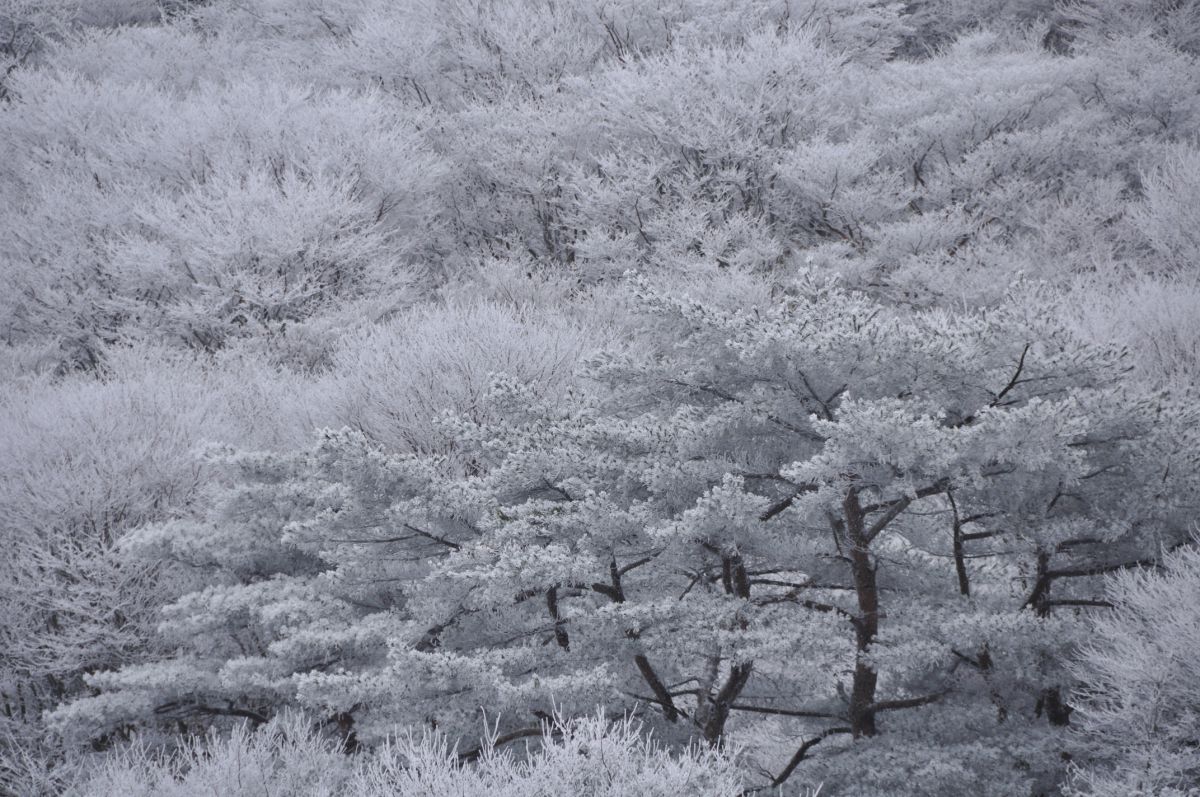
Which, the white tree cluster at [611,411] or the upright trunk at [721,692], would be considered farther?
the upright trunk at [721,692]

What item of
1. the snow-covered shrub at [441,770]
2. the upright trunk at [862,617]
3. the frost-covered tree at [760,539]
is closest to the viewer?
the snow-covered shrub at [441,770]

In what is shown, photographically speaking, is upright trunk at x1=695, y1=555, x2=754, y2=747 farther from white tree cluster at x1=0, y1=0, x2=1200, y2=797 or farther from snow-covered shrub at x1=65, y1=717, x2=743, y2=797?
snow-covered shrub at x1=65, y1=717, x2=743, y2=797

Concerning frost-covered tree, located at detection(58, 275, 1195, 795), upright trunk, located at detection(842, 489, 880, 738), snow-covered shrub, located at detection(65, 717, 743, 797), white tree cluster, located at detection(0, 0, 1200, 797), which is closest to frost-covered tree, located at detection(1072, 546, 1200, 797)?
white tree cluster, located at detection(0, 0, 1200, 797)

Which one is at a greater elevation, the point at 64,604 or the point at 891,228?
the point at 891,228

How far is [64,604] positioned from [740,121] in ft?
63.4

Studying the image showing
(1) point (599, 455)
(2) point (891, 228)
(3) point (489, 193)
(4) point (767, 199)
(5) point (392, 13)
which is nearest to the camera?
(1) point (599, 455)

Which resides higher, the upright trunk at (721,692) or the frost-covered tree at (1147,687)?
the frost-covered tree at (1147,687)

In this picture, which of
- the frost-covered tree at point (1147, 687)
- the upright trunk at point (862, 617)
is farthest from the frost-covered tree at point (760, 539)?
the frost-covered tree at point (1147, 687)

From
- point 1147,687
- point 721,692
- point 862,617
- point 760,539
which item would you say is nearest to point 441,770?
point 721,692

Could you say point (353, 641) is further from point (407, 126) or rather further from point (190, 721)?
point (407, 126)

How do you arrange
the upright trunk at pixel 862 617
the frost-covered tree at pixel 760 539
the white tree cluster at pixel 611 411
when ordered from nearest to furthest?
the frost-covered tree at pixel 760 539 < the white tree cluster at pixel 611 411 < the upright trunk at pixel 862 617

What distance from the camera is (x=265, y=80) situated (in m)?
30.1

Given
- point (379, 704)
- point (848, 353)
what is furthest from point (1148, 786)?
point (379, 704)

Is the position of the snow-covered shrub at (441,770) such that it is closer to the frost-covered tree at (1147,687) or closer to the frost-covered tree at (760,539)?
the frost-covered tree at (760,539)
